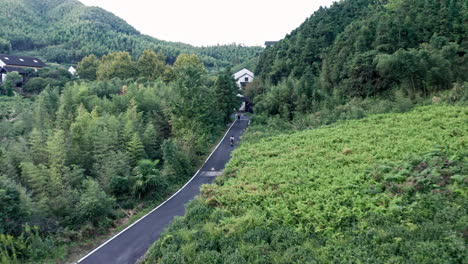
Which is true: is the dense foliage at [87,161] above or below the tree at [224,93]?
below

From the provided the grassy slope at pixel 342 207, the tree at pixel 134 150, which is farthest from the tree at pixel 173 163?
the grassy slope at pixel 342 207

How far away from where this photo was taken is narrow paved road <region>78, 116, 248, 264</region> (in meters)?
9.05

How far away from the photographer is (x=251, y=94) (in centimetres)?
3431

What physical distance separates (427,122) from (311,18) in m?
26.0

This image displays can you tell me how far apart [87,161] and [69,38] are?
239 feet

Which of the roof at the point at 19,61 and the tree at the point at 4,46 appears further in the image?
the tree at the point at 4,46

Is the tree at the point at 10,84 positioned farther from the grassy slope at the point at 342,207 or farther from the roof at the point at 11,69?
the grassy slope at the point at 342,207

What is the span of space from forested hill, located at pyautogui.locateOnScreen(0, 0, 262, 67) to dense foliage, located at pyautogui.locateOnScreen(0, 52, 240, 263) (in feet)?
162

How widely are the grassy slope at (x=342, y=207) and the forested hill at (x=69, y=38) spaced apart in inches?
2453

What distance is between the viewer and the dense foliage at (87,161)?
30.2 ft

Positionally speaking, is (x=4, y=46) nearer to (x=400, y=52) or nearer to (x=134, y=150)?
(x=134, y=150)

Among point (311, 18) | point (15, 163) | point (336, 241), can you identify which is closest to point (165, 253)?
point (336, 241)

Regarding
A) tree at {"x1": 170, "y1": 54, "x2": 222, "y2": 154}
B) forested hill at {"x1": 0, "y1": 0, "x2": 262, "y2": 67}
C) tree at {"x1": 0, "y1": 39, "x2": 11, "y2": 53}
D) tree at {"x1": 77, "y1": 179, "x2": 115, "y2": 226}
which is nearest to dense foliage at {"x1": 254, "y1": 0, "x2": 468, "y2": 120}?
tree at {"x1": 170, "y1": 54, "x2": 222, "y2": 154}

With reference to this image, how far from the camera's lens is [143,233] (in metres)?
10.5
